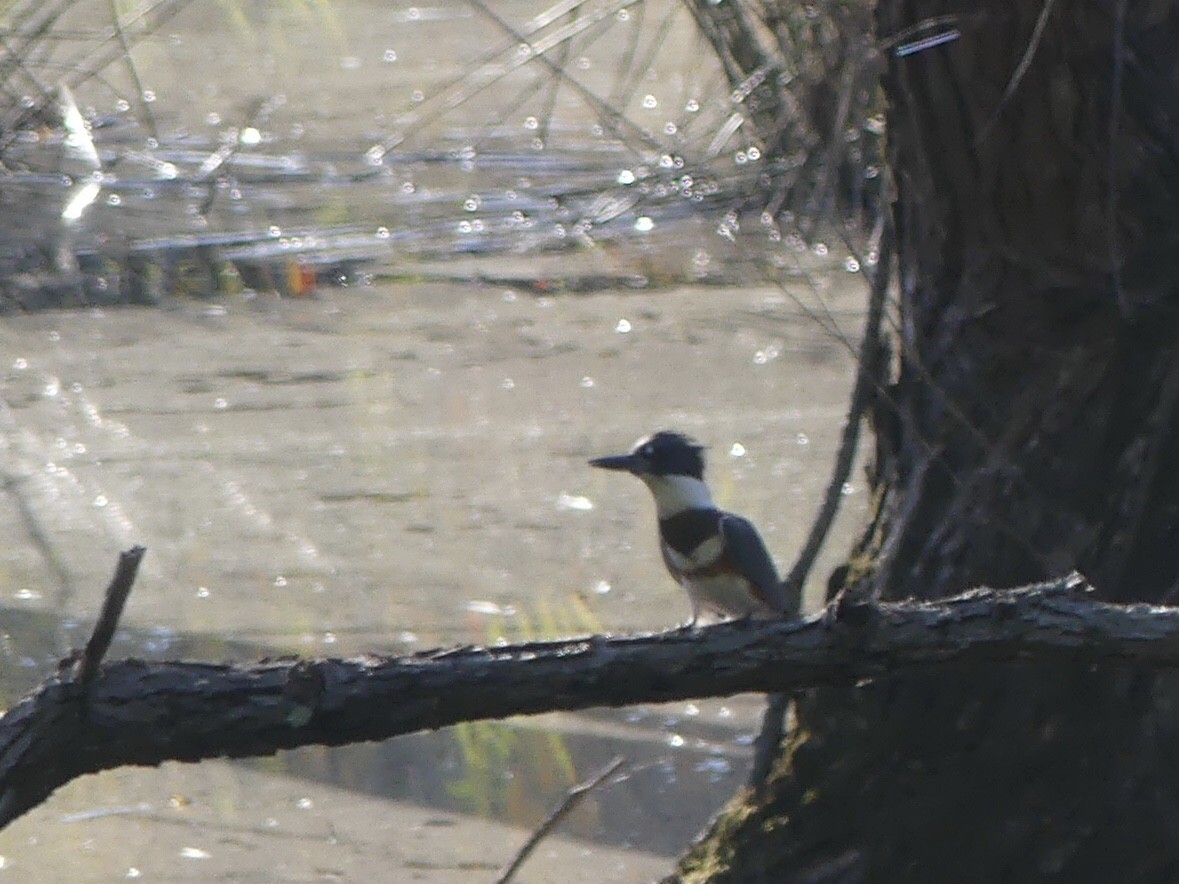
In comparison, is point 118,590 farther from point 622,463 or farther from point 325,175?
point 325,175

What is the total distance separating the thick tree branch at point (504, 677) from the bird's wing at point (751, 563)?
1561 millimetres

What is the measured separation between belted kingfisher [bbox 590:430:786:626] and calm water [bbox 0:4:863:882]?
0.39 m

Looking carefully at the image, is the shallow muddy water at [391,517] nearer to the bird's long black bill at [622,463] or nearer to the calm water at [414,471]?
the calm water at [414,471]

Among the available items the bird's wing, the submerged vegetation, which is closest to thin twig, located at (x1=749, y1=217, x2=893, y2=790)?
the bird's wing

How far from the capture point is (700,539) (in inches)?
149

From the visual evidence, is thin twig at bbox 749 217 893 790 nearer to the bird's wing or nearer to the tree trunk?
the tree trunk

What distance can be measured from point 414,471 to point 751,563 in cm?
242

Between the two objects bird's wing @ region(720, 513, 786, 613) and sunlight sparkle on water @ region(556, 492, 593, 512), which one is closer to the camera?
bird's wing @ region(720, 513, 786, 613)

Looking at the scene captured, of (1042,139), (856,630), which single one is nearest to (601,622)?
(1042,139)

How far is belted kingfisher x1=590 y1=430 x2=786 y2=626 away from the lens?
375cm

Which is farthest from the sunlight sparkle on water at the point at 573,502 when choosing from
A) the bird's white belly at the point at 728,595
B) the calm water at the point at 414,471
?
the bird's white belly at the point at 728,595

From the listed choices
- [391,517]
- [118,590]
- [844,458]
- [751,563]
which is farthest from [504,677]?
[391,517]

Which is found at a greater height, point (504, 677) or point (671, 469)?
point (504, 677)

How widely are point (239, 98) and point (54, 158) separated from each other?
139cm
